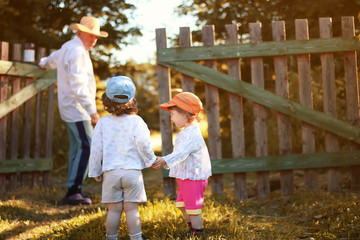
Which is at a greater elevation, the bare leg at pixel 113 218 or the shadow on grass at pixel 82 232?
the bare leg at pixel 113 218

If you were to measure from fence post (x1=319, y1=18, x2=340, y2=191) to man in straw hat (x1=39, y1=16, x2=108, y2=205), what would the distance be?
9.25ft

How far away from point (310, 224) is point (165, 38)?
8.79ft

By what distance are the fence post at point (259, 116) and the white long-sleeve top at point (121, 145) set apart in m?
2.39

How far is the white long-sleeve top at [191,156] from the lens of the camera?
3191 mm

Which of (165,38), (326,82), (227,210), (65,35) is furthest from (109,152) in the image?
(65,35)

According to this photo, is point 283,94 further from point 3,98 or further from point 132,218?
point 3,98

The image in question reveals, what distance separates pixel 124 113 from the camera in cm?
310

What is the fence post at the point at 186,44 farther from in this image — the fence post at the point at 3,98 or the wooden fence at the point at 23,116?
the fence post at the point at 3,98

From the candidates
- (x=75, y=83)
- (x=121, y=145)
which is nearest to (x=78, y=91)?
(x=75, y=83)

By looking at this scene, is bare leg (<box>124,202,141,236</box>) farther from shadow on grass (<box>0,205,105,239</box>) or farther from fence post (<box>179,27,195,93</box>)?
fence post (<box>179,27,195,93</box>)

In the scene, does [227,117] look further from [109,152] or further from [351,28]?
[109,152]

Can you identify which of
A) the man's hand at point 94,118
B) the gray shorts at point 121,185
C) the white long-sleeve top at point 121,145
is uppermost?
the man's hand at point 94,118

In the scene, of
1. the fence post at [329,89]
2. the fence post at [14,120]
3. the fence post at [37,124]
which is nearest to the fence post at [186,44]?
the fence post at [329,89]

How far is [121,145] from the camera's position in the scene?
119 inches
